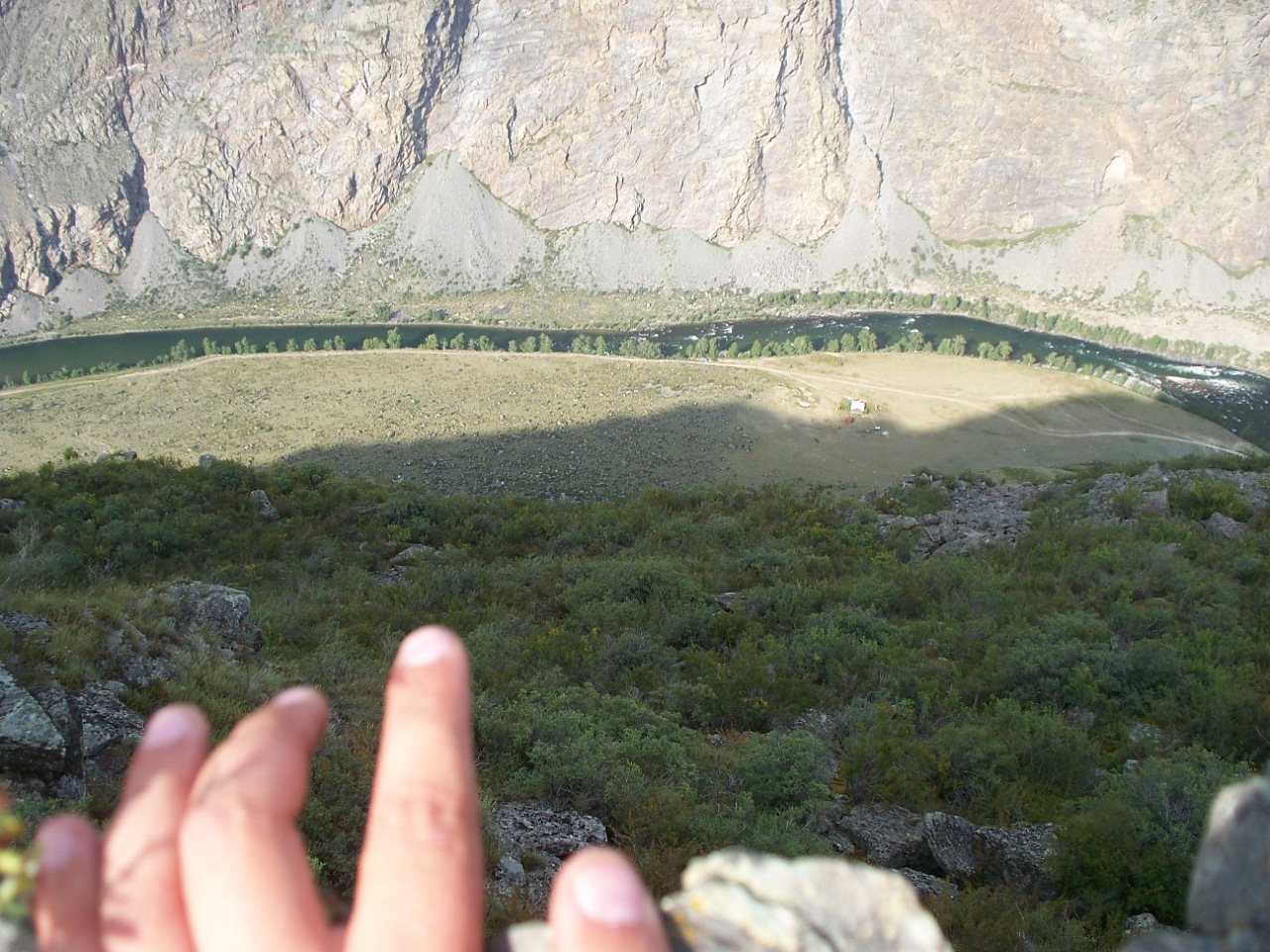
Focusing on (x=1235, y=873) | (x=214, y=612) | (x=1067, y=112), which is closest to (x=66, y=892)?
(x=1235, y=873)

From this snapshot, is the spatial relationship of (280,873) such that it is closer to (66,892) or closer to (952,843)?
(66,892)

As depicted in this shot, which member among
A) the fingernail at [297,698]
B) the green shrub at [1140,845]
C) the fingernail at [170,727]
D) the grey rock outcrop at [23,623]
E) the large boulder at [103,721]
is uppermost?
the fingernail at [297,698]

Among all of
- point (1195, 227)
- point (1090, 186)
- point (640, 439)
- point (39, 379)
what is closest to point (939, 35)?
point (1090, 186)

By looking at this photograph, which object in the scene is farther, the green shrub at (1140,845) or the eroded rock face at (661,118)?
the eroded rock face at (661,118)

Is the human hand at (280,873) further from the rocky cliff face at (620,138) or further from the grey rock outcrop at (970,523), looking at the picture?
the rocky cliff face at (620,138)

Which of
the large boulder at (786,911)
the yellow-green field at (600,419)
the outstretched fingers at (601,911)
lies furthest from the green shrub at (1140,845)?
the yellow-green field at (600,419)

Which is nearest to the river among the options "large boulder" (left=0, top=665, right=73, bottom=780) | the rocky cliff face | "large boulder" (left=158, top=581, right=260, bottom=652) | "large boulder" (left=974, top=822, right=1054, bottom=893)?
the rocky cliff face
